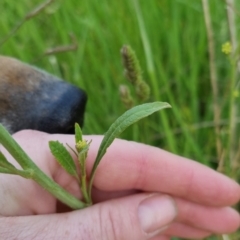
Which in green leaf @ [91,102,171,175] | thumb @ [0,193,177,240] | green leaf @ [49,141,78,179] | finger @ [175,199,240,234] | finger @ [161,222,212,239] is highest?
green leaf @ [91,102,171,175]

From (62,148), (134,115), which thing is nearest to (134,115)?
(134,115)

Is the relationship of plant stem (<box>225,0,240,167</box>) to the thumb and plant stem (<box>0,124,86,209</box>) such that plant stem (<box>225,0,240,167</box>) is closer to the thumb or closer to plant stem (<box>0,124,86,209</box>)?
the thumb

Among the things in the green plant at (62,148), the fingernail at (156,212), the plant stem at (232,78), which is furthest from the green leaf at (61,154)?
the plant stem at (232,78)

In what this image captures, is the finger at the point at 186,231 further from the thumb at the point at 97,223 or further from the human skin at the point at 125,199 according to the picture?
the thumb at the point at 97,223

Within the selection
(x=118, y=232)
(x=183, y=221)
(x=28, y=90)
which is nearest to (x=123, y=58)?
(x=28, y=90)

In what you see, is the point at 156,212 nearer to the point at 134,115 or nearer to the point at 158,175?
the point at 158,175

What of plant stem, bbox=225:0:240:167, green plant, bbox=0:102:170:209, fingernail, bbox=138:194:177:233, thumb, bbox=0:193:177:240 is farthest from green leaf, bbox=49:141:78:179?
plant stem, bbox=225:0:240:167
